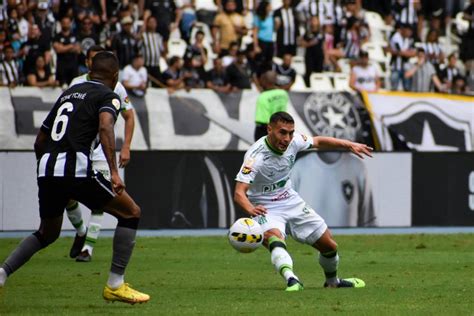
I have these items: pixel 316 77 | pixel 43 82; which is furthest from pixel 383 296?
pixel 316 77

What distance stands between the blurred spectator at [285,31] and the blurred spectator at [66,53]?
5.33 m

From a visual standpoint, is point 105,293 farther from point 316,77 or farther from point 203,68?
point 316,77

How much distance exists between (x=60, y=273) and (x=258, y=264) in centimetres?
285

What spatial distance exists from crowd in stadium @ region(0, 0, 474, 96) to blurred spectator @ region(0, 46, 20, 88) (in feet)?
0.06

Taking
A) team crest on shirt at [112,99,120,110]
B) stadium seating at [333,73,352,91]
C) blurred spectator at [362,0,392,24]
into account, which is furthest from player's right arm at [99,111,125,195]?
blurred spectator at [362,0,392,24]

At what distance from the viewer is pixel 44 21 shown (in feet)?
76.8

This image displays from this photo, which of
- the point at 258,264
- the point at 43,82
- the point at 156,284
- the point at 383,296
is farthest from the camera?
the point at 43,82

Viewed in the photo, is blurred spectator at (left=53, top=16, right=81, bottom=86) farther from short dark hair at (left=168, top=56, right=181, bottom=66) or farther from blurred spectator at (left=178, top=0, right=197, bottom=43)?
blurred spectator at (left=178, top=0, right=197, bottom=43)

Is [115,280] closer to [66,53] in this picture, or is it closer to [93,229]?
[93,229]

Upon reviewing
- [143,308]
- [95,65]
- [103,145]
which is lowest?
[143,308]

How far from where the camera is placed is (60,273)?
1316cm

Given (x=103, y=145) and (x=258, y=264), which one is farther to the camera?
(x=258, y=264)

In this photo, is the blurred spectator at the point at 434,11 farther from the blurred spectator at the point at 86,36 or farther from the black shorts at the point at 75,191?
the black shorts at the point at 75,191

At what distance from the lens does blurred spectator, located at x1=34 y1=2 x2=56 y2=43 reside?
23.0 metres
